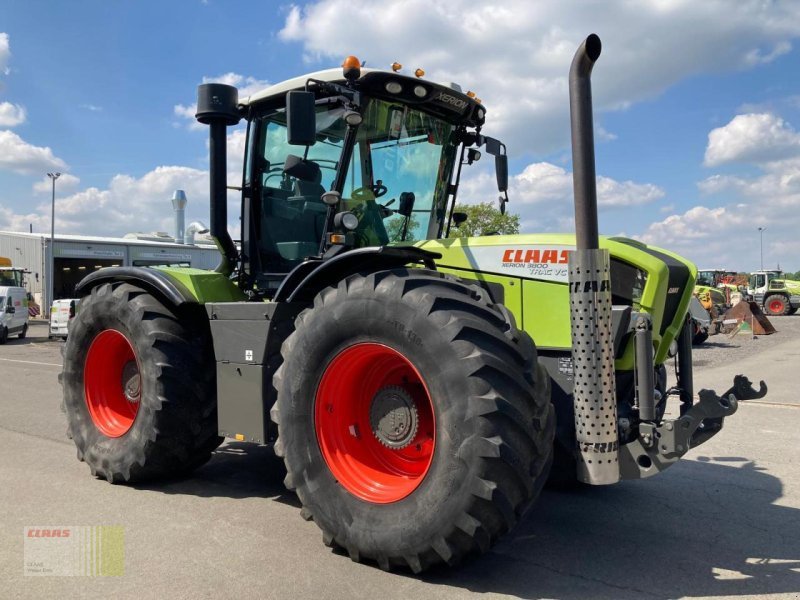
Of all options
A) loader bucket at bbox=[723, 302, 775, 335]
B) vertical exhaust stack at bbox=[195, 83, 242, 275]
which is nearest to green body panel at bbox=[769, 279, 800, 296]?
loader bucket at bbox=[723, 302, 775, 335]

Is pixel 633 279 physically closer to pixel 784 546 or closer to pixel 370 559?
pixel 784 546

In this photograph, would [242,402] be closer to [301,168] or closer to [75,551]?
[75,551]

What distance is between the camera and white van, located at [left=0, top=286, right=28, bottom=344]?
2253 centimetres

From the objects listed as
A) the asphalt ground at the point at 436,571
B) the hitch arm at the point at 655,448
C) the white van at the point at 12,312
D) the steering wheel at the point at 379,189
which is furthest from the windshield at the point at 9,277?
the hitch arm at the point at 655,448

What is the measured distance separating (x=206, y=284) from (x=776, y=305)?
122 ft

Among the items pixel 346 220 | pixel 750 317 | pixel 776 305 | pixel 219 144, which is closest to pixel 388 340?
pixel 346 220

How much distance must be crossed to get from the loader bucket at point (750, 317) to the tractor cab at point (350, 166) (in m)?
19.8

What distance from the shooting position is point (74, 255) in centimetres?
3900

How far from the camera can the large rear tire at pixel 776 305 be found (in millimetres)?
35250

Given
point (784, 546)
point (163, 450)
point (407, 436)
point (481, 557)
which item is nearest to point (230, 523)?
point (163, 450)

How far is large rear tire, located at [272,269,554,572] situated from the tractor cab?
111cm

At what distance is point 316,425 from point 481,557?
118cm

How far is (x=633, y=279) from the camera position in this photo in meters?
4.08

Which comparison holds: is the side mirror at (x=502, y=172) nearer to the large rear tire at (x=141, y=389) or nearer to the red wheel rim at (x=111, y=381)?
the large rear tire at (x=141, y=389)
